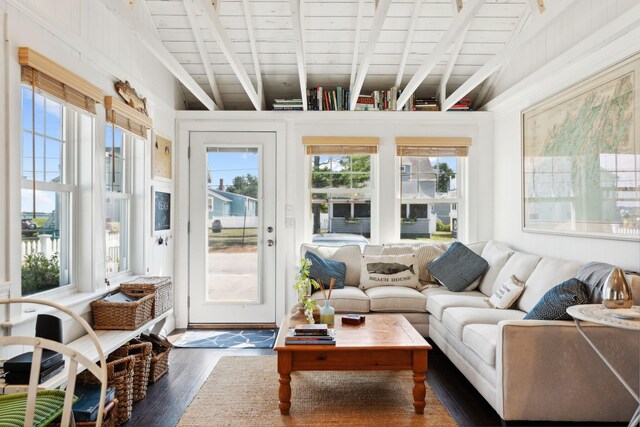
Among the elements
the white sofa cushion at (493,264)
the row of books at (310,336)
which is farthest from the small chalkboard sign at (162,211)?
the white sofa cushion at (493,264)

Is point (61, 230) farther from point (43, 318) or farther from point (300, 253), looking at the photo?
point (300, 253)

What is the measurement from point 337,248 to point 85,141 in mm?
2508

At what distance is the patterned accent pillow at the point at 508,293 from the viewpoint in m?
3.35

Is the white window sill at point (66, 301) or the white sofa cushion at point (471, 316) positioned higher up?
the white window sill at point (66, 301)

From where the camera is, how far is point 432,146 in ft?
15.7

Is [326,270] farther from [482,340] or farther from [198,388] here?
[482,340]

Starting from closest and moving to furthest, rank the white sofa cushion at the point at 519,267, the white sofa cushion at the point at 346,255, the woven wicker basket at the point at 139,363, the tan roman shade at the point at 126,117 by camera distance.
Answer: the woven wicker basket at the point at 139,363
the tan roman shade at the point at 126,117
the white sofa cushion at the point at 519,267
the white sofa cushion at the point at 346,255

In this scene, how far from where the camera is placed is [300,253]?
455 centimetres

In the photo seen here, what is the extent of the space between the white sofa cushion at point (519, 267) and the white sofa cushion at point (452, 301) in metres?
0.26

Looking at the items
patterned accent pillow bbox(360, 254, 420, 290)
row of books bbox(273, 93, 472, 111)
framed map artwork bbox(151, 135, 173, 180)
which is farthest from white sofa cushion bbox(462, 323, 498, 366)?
framed map artwork bbox(151, 135, 173, 180)

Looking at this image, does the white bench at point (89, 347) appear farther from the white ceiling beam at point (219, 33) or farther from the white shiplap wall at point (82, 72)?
the white ceiling beam at point (219, 33)

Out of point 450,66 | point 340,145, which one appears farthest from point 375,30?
point 340,145

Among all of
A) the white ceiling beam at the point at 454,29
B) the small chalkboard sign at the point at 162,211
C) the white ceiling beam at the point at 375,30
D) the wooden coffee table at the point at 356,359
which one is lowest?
the wooden coffee table at the point at 356,359

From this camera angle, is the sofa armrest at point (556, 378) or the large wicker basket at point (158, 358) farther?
the large wicker basket at point (158, 358)
